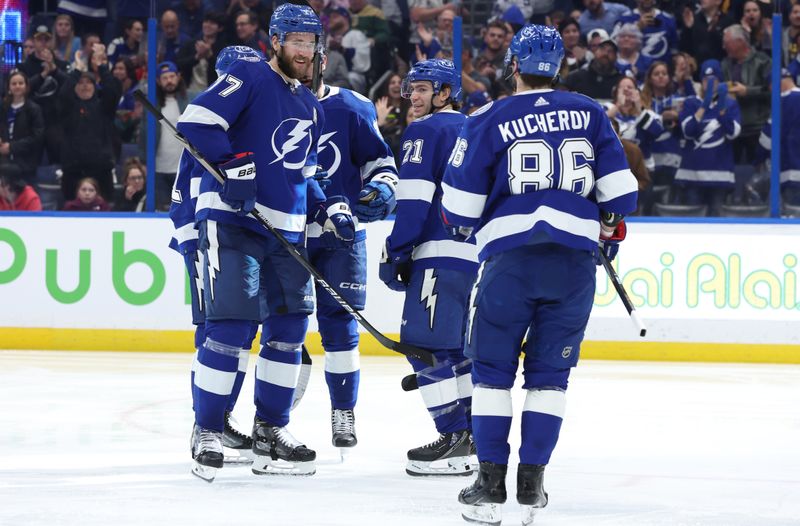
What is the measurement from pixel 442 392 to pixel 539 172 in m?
1.07

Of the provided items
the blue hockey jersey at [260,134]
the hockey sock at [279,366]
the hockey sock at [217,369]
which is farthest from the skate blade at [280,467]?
the blue hockey jersey at [260,134]

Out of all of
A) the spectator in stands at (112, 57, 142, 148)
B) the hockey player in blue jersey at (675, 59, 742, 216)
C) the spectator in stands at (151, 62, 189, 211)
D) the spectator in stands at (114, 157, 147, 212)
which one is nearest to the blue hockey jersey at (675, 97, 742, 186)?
the hockey player in blue jersey at (675, 59, 742, 216)

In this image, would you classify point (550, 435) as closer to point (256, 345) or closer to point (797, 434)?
point (797, 434)

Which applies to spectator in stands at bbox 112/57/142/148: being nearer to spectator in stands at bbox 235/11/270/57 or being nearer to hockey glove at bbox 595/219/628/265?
spectator in stands at bbox 235/11/270/57

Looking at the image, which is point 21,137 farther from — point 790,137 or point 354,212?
point 790,137

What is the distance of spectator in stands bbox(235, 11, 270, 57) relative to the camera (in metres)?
8.32

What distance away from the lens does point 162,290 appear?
7832mm

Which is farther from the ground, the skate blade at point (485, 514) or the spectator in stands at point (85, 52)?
the spectator in stands at point (85, 52)

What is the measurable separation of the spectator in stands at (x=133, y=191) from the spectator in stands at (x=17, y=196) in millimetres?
494

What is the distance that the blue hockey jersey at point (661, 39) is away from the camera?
8.12 metres

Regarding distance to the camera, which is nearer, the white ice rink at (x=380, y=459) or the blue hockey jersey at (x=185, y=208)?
the white ice rink at (x=380, y=459)

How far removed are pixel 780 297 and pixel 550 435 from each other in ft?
15.2

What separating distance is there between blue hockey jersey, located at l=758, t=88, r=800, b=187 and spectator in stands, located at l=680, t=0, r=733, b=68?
555mm

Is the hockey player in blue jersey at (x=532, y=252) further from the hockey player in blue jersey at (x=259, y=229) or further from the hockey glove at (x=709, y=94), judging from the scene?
the hockey glove at (x=709, y=94)
